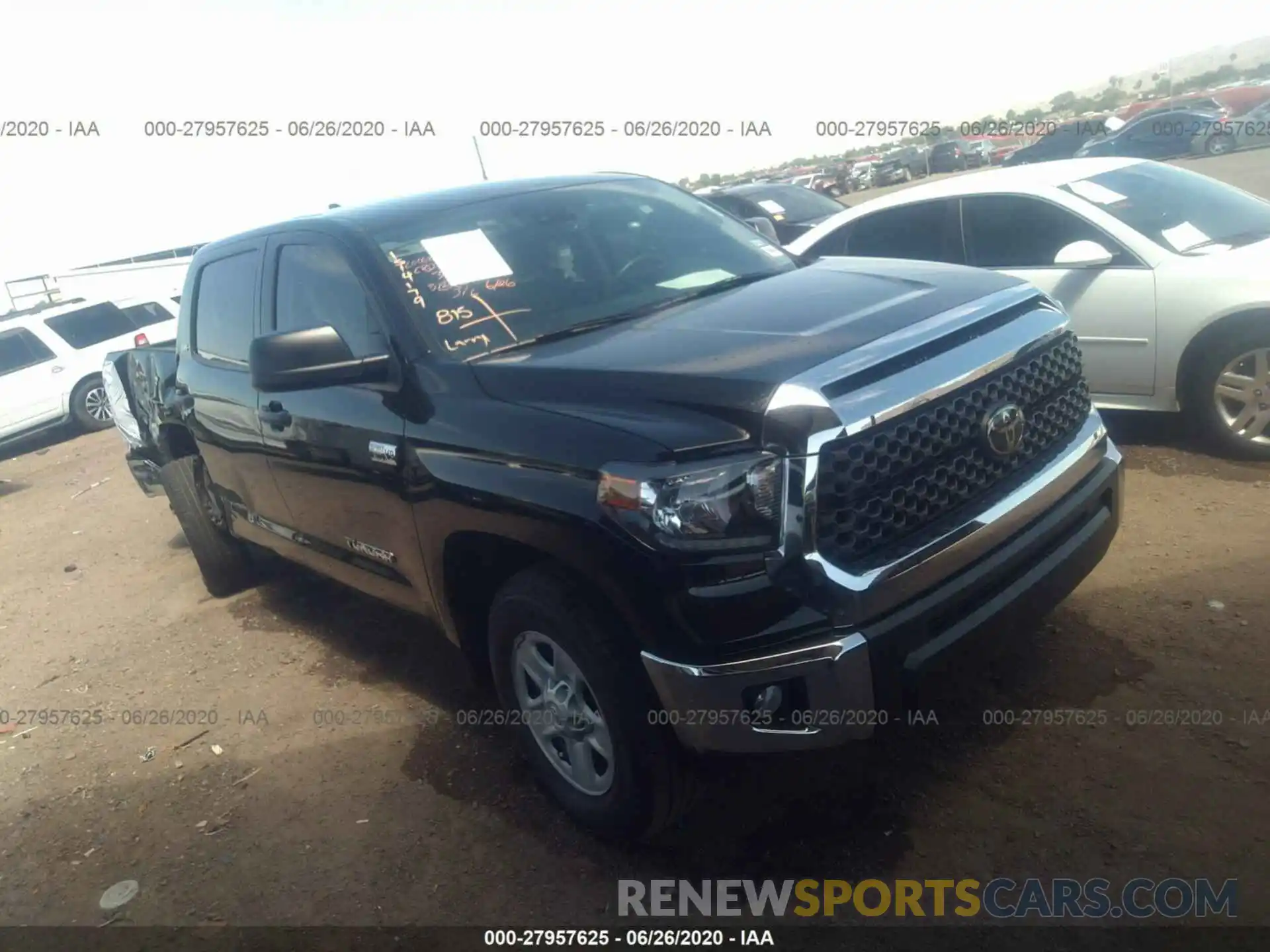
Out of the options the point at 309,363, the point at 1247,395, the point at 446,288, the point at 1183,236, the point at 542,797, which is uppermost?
the point at 446,288

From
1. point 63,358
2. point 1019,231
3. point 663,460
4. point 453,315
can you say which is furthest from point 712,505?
point 63,358

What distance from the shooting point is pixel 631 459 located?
2.54 meters

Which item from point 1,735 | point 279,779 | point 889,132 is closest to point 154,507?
point 1,735

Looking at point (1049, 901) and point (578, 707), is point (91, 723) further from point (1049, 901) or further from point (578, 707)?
point (1049, 901)

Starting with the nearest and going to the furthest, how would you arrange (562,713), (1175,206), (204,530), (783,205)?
(562,713)
(1175,206)
(204,530)
(783,205)

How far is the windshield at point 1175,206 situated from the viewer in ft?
17.8

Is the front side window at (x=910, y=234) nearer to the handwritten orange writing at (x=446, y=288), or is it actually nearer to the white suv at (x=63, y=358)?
the handwritten orange writing at (x=446, y=288)

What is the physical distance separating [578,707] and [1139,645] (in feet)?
7.06

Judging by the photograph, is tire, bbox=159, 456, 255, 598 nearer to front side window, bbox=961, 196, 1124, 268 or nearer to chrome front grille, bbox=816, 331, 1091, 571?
chrome front grille, bbox=816, 331, 1091, 571

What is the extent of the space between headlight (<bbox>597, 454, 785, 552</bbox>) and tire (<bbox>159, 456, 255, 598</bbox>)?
153 inches

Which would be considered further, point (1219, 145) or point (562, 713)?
point (1219, 145)

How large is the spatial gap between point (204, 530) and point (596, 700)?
152 inches

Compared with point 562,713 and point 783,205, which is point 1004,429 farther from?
point 783,205

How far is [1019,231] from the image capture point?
19.2 ft
